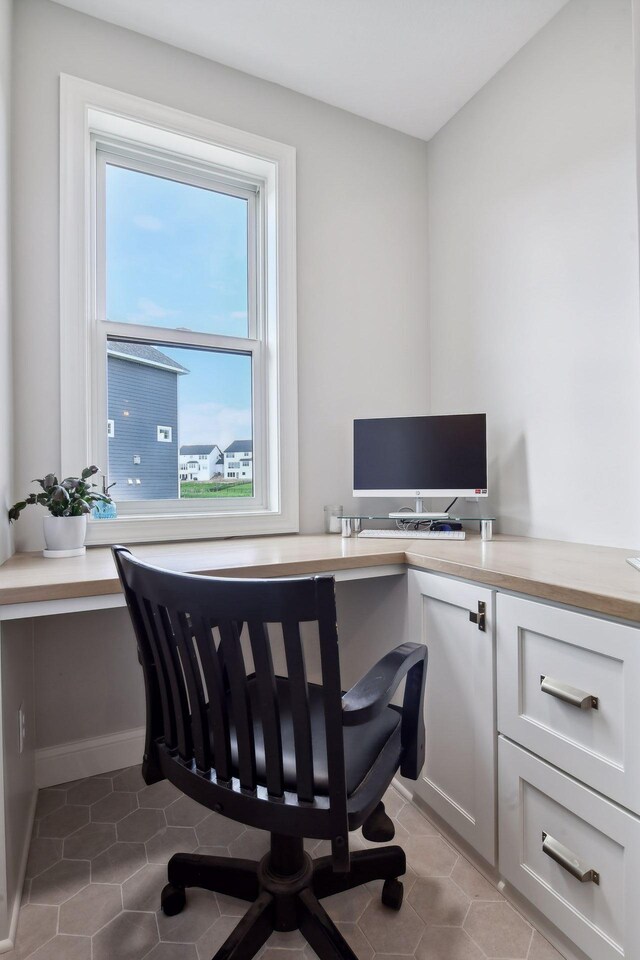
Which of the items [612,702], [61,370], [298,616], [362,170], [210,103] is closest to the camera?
[298,616]

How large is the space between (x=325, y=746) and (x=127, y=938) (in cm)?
69

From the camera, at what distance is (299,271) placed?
2.23 m

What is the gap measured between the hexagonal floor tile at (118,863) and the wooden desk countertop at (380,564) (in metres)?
0.77

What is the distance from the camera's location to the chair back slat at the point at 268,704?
821mm

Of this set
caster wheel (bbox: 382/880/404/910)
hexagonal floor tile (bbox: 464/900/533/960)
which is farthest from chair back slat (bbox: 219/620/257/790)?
hexagonal floor tile (bbox: 464/900/533/960)

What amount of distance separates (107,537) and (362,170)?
199 centimetres

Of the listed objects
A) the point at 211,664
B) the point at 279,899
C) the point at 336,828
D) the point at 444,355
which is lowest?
the point at 279,899

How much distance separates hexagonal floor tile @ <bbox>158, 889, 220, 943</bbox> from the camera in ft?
3.81

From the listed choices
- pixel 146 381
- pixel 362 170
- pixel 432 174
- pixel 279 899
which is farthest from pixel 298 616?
pixel 432 174

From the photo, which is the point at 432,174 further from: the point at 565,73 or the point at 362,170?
the point at 565,73

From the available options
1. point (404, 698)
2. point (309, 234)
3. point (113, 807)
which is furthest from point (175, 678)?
point (309, 234)

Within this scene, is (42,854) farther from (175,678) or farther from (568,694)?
(568,694)

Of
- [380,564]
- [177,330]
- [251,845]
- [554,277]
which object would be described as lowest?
[251,845]

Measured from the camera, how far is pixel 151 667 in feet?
3.42
